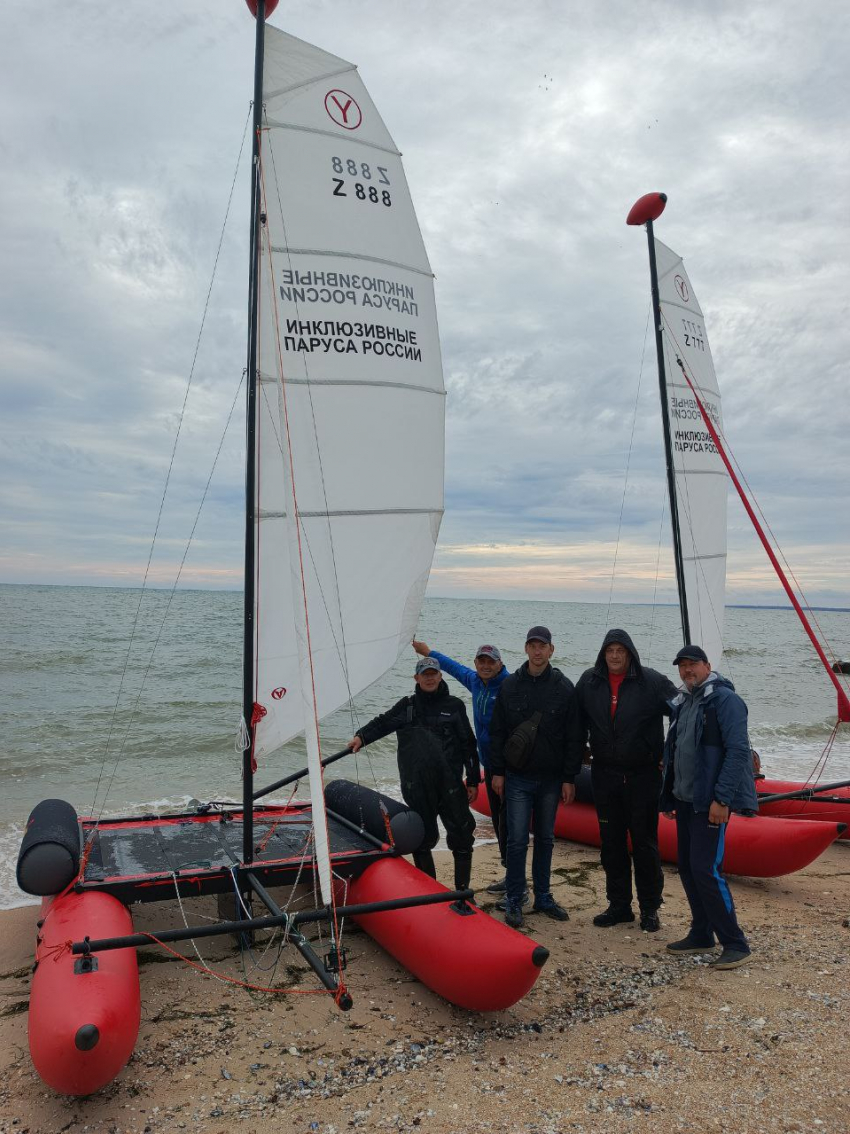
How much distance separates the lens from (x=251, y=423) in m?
4.24

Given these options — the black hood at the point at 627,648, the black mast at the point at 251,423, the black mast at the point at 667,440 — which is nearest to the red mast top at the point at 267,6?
the black mast at the point at 251,423

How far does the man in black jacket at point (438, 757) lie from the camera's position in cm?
457

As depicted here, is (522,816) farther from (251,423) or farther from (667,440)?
(667,440)

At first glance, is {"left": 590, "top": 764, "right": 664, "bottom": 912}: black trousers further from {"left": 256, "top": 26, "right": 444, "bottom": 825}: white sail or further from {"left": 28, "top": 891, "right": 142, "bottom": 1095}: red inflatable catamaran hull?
{"left": 28, "top": 891, "right": 142, "bottom": 1095}: red inflatable catamaran hull

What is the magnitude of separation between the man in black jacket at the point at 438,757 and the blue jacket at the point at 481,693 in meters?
0.32

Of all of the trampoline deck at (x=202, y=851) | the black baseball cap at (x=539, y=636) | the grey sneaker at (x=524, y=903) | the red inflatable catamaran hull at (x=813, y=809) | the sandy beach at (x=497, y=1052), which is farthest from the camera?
the red inflatable catamaran hull at (x=813, y=809)

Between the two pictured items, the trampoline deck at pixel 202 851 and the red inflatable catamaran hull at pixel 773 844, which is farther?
the red inflatable catamaran hull at pixel 773 844

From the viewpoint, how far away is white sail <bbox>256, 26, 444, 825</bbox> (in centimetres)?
445

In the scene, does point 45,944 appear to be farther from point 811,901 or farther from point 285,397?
point 811,901

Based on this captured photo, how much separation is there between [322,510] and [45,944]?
2.63 meters

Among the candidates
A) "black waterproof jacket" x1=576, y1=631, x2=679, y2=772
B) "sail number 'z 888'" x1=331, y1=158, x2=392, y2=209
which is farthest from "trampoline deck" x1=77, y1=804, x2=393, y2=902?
"sail number 'z 888'" x1=331, y1=158, x2=392, y2=209

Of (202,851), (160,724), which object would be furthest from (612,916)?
(160,724)

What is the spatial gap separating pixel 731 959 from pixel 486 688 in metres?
2.02

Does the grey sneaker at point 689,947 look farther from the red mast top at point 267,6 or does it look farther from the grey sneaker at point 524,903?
the red mast top at point 267,6
